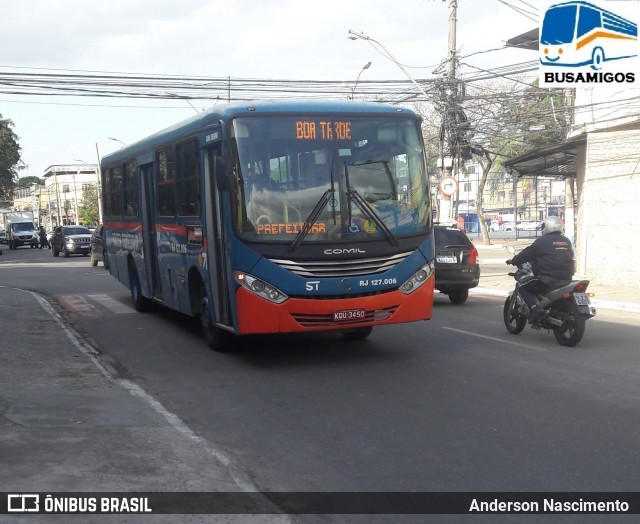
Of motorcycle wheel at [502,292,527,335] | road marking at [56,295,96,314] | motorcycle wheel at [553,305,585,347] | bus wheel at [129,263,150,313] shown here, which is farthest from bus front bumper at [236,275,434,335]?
road marking at [56,295,96,314]

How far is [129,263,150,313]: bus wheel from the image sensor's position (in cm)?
1542

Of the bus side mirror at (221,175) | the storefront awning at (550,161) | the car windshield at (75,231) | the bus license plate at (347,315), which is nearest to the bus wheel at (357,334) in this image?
the bus license plate at (347,315)

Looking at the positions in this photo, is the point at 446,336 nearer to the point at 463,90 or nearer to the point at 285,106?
the point at 285,106

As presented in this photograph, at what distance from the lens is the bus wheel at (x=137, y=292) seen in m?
15.4

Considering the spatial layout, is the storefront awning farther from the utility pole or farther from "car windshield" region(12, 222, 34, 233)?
"car windshield" region(12, 222, 34, 233)

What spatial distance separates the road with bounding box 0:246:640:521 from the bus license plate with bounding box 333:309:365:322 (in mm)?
637

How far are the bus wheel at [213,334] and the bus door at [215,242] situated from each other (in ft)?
1.38

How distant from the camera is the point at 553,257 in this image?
10875 millimetres

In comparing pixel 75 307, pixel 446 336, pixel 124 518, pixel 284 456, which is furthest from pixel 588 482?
pixel 75 307

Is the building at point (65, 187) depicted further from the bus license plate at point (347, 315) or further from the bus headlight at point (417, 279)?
the bus license plate at point (347, 315)

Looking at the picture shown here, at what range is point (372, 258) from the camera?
9359 mm

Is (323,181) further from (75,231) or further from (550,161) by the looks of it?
(75,231)

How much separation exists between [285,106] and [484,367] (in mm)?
3965

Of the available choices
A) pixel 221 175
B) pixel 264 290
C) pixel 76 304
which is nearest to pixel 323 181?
pixel 221 175
